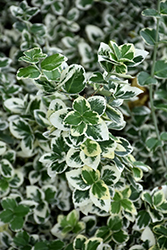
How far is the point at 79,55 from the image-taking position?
143 cm

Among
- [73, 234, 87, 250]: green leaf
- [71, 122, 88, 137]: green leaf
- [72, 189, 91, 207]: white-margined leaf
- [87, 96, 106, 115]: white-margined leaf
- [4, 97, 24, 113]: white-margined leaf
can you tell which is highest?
[87, 96, 106, 115]: white-margined leaf

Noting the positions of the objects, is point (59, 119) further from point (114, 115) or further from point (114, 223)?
point (114, 223)

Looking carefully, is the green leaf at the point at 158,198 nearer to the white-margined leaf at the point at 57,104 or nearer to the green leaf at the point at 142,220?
the green leaf at the point at 142,220

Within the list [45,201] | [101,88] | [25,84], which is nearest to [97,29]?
[25,84]

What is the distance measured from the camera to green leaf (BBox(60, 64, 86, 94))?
749mm

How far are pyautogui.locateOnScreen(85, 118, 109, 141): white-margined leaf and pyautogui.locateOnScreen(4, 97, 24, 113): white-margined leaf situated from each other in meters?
0.45

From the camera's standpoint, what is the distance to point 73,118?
0.75 meters

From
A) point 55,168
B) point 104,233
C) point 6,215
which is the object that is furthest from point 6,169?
point 104,233

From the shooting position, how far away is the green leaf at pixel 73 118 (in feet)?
2.42

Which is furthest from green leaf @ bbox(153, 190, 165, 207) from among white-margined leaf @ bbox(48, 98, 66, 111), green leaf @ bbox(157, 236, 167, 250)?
white-margined leaf @ bbox(48, 98, 66, 111)

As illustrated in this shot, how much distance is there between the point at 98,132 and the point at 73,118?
0.07 m

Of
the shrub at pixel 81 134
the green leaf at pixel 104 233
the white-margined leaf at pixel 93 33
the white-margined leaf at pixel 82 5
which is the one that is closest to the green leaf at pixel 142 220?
the shrub at pixel 81 134

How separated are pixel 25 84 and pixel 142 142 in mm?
569

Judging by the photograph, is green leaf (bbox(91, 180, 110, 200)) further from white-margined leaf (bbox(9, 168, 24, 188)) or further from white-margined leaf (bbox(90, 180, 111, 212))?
white-margined leaf (bbox(9, 168, 24, 188))
